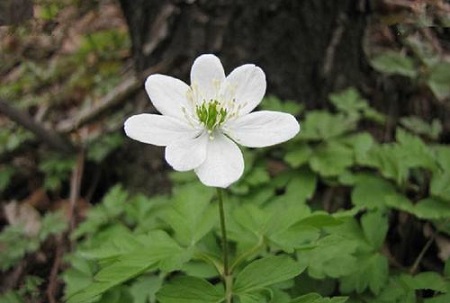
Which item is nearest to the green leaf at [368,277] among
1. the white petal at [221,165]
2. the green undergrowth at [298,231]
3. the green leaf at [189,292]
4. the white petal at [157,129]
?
the green undergrowth at [298,231]

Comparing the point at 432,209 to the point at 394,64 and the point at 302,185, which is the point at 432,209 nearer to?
the point at 302,185

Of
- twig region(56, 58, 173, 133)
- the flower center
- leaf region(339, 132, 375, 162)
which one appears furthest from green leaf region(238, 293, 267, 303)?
twig region(56, 58, 173, 133)

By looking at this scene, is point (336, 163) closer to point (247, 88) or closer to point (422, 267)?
point (422, 267)

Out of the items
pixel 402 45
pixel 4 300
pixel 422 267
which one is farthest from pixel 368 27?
pixel 4 300

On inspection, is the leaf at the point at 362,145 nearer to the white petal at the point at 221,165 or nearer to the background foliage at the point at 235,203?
the background foliage at the point at 235,203

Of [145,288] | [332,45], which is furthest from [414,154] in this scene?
[145,288]

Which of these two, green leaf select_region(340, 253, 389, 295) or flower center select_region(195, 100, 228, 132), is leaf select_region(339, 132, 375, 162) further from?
flower center select_region(195, 100, 228, 132)

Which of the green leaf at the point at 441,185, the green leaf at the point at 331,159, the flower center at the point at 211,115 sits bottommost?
the green leaf at the point at 441,185
